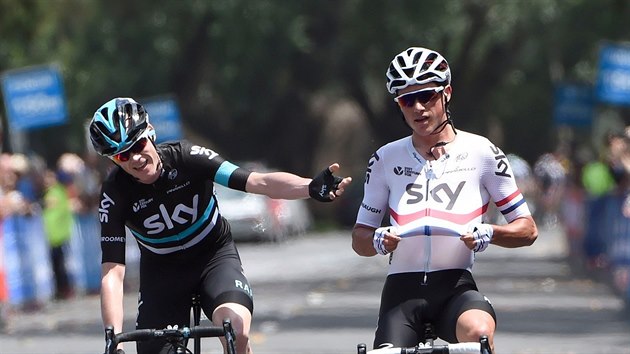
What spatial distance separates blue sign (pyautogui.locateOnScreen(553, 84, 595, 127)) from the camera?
36625 mm

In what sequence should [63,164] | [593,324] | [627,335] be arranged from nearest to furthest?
[627,335], [593,324], [63,164]

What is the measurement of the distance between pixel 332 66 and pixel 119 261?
122 feet

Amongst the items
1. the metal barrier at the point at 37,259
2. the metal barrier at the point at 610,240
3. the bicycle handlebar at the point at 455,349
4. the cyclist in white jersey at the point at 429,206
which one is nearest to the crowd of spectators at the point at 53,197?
the metal barrier at the point at 37,259

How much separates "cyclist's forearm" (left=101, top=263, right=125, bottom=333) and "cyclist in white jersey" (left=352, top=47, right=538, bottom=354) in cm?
123

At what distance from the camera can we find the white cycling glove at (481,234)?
24.0 ft

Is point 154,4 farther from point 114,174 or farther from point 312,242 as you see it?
point 114,174

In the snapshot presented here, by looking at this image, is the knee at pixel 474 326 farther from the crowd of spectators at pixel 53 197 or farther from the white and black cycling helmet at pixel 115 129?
the crowd of spectators at pixel 53 197

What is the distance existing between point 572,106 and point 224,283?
29190mm

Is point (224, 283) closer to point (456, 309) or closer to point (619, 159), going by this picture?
point (456, 309)

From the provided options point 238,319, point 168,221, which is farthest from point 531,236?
point 168,221

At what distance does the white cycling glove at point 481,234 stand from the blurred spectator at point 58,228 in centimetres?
1519

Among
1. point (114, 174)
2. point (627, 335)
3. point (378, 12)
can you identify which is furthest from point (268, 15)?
point (114, 174)

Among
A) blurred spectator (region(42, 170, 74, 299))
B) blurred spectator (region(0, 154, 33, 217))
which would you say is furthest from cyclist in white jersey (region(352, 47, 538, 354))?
blurred spectator (region(42, 170, 74, 299))

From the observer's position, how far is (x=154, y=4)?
1745 inches
